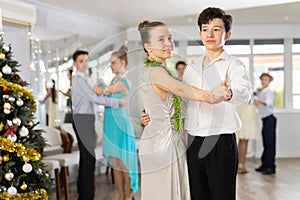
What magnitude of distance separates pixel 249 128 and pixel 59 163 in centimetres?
328

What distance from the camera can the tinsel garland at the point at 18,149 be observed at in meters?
3.39

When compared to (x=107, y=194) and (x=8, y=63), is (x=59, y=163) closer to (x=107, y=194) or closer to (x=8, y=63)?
(x=107, y=194)

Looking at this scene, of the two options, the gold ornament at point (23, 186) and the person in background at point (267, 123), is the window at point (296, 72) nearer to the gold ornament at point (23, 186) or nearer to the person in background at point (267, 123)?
the person in background at point (267, 123)

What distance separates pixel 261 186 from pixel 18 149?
3262 millimetres

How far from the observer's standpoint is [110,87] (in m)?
3.19

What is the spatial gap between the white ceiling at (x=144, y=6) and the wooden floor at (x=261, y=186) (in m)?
2.20

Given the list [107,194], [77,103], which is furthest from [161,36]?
[107,194]

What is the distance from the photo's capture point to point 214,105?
7.42 feet

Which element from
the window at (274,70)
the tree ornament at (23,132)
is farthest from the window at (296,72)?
the tree ornament at (23,132)

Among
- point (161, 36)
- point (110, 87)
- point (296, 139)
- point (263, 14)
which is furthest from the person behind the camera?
point (296, 139)

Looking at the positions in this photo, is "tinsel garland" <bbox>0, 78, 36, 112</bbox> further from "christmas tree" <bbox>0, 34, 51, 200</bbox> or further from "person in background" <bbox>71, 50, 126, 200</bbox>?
"person in background" <bbox>71, 50, 126, 200</bbox>

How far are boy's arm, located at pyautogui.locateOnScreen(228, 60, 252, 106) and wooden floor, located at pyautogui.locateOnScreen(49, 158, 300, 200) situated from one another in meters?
2.70

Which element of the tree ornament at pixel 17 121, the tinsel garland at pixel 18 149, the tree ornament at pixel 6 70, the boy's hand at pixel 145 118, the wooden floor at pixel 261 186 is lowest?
the wooden floor at pixel 261 186

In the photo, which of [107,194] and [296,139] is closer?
[107,194]
